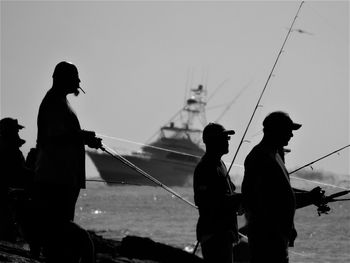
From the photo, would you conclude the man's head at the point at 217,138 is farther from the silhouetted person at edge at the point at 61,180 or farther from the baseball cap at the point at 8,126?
the baseball cap at the point at 8,126

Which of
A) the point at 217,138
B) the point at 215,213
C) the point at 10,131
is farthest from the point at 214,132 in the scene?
the point at 10,131

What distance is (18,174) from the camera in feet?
24.6

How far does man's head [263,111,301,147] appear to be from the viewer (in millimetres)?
5242

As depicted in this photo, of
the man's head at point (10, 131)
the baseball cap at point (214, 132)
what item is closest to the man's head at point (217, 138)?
the baseball cap at point (214, 132)

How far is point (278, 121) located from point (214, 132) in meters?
0.82

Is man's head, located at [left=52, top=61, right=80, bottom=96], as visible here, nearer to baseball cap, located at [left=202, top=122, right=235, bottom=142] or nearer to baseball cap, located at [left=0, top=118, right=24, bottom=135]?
baseball cap, located at [left=202, top=122, right=235, bottom=142]

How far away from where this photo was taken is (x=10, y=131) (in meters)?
7.90

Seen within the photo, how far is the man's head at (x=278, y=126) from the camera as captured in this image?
5242 millimetres

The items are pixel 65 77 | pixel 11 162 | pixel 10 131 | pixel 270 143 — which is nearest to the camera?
pixel 270 143

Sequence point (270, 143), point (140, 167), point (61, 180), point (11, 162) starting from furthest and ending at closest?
point (140, 167)
point (11, 162)
point (61, 180)
point (270, 143)

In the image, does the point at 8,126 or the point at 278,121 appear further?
the point at 8,126

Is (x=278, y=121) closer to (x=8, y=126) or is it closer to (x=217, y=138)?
(x=217, y=138)

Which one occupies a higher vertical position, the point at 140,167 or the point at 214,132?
the point at 140,167

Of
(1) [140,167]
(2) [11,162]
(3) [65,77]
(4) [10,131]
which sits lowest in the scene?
(2) [11,162]
